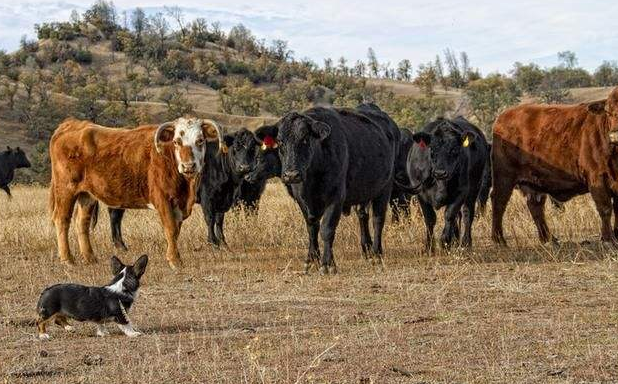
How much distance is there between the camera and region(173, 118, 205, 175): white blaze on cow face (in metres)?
11.0

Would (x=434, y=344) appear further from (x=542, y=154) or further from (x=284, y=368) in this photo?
(x=542, y=154)

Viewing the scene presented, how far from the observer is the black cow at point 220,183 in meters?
13.7

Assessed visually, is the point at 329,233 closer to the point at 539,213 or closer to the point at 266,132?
the point at 266,132

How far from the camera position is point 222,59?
378 ft

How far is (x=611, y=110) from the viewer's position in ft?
38.0

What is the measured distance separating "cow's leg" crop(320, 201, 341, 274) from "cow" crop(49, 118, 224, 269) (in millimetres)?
1706

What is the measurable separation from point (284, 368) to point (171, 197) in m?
5.96

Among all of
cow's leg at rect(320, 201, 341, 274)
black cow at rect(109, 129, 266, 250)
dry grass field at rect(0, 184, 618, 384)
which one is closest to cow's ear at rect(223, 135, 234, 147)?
black cow at rect(109, 129, 266, 250)

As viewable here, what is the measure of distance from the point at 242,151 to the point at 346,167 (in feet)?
11.4

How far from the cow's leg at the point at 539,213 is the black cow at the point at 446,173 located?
1.21 meters

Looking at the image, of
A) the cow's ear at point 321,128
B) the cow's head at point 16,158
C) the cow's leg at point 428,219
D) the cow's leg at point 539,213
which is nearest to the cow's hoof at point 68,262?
the cow's ear at point 321,128

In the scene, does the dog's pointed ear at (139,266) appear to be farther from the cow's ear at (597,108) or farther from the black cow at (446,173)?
the cow's ear at (597,108)

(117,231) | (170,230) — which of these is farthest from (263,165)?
(170,230)

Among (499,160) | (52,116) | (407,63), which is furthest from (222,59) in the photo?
(499,160)
